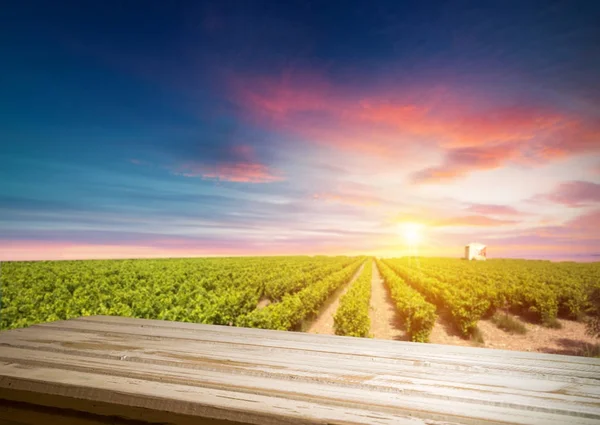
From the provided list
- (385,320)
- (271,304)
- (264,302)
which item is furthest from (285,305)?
(264,302)

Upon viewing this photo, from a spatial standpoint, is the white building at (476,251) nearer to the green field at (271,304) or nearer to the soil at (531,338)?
the green field at (271,304)

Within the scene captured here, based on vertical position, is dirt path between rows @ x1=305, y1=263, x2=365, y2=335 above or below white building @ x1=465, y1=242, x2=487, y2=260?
below

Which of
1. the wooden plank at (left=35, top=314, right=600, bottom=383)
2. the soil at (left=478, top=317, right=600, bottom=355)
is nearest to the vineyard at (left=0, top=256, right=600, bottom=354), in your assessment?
the soil at (left=478, top=317, right=600, bottom=355)

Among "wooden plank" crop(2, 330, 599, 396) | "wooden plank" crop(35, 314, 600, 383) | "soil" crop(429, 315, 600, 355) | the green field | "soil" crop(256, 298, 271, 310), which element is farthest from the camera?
"soil" crop(256, 298, 271, 310)

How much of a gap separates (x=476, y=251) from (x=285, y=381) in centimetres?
7058

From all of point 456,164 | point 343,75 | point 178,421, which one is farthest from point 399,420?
point 456,164

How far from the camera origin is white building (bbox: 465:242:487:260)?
2574 inches

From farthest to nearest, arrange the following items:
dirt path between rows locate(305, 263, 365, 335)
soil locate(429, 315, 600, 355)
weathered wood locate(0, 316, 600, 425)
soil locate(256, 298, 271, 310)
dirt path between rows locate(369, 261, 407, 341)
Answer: soil locate(256, 298, 271, 310) < dirt path between rows locate(305, 263, 365, 335) < dirt path between rows locate(369, 261, 407, 341) < soil locate(429, 315, 600, 355) < weathered wood locate(0, 316, 600, 425)

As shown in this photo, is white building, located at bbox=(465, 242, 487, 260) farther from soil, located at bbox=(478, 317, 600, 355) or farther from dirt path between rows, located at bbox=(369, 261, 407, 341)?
soil, located at bbox=(478, 317, 600, 355)

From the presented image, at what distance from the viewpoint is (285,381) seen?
1.89 metres

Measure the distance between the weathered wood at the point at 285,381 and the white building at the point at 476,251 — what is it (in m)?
69.0

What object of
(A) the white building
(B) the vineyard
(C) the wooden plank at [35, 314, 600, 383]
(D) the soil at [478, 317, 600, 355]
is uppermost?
(A) the white building

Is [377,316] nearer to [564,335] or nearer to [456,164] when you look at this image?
[564,335]

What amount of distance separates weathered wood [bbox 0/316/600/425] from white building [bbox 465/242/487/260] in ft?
227
